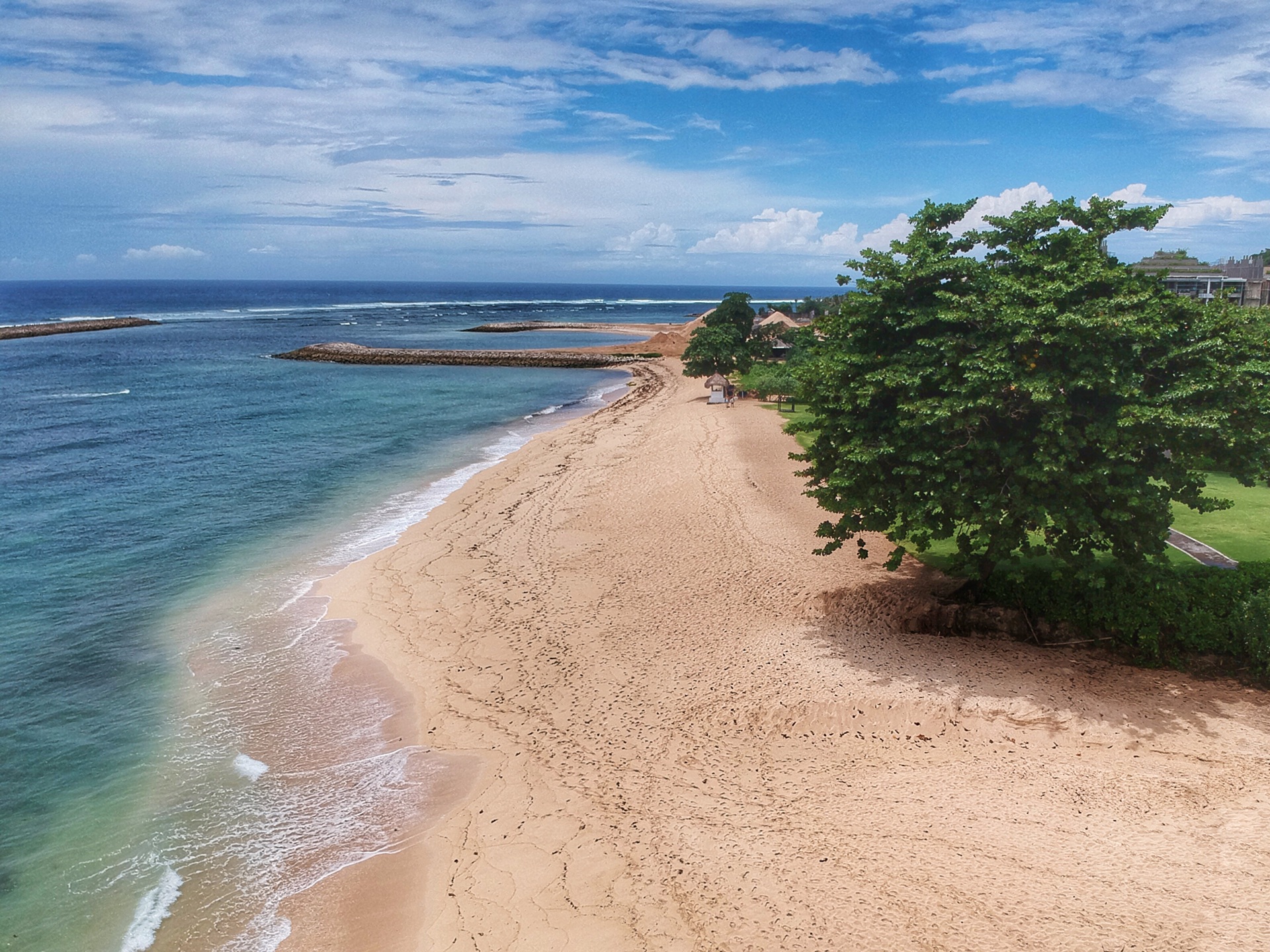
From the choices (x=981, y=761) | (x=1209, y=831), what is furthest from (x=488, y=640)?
(x=1209, y=831)

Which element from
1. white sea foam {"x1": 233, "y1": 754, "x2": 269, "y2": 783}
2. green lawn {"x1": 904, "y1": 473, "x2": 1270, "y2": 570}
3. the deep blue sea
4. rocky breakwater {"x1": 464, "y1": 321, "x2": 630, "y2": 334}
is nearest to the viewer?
the deep blue sea

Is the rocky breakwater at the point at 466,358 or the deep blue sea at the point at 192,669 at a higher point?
the rocky breakwater at the point at 466,358

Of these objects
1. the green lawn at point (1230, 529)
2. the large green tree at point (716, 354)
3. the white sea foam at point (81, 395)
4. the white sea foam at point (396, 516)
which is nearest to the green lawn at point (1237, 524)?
the green lawn at point (1230, 529)

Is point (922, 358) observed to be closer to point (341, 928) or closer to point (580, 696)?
point (580, 696)

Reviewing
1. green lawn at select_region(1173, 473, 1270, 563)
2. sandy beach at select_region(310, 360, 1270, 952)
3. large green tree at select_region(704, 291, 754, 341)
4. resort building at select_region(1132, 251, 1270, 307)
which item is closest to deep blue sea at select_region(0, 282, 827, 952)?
sandy beach at select_region(310, 360, 1270, 952)

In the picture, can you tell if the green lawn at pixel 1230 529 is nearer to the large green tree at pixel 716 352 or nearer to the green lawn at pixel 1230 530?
the green lawn at pixel 1230 530

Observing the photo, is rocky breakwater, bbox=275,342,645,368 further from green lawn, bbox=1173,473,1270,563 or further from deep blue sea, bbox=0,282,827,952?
green lawn, bbox=1173,473,1270,563
